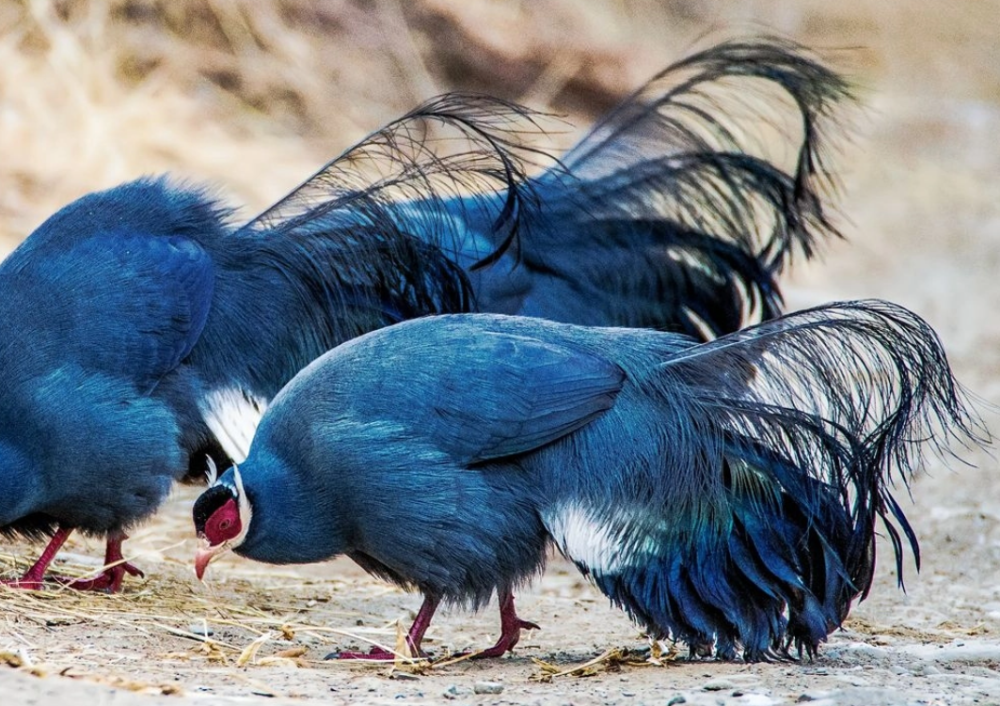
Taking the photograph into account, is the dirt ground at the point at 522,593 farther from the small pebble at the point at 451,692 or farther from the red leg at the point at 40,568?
the red leg at the point at 40,568

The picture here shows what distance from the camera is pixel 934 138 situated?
1401 cm

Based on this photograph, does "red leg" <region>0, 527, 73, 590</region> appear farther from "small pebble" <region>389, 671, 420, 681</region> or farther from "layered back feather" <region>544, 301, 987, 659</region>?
"layered back feather" <region>544, 301, 987, 659</region>

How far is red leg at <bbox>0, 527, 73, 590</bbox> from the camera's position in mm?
5297

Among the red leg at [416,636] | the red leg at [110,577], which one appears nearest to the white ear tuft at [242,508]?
the red leg at [416,636]

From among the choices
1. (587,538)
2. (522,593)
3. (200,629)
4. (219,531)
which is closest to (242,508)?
(219,531)

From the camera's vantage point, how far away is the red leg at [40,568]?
5.30 m

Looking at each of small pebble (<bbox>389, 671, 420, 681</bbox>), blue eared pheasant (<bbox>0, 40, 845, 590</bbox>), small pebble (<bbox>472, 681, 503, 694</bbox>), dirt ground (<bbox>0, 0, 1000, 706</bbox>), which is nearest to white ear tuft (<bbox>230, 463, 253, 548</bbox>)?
dirt ground (<bbox>0, 0, 1000, 706</bbox>)

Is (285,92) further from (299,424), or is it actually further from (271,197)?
(299,424)

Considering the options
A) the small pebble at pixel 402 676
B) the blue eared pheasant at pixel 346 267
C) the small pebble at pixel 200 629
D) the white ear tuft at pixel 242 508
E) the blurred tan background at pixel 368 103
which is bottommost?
the small pebble at pixel 402 676

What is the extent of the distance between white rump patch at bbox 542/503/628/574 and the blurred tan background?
528cm

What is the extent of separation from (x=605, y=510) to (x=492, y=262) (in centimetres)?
136

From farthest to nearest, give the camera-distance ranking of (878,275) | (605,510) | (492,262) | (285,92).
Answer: (285,92) < (878,275) < (492,262) < (605,510)

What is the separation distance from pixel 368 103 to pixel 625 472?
28.7ft

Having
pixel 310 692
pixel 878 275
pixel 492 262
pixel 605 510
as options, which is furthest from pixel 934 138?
pixel 310 692
